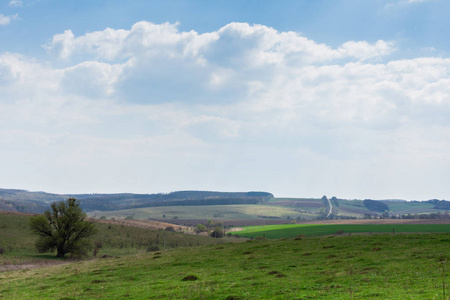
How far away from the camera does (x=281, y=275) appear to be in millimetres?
27625

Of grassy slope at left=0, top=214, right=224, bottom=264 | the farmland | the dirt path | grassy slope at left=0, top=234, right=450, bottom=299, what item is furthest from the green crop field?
grassy slope at left=0, top=234, right=450, bottom=299

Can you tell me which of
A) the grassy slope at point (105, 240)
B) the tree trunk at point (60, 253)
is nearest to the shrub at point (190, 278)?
the grassy slope at point (105, 240)

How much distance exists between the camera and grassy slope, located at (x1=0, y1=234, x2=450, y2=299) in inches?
830

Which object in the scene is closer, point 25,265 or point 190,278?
point 190,278

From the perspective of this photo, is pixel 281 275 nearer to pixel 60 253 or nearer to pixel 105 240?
pixel 60 253

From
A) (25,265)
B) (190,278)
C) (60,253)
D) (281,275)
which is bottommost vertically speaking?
(60,253)

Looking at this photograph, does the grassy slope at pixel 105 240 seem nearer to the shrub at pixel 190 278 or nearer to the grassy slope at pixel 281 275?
the grassy slope at pixel 281 275

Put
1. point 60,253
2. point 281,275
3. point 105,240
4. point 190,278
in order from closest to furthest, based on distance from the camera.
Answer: point 281,275 < point 190,278 < point 60,253 < point 105,240

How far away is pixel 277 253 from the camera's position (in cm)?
4109

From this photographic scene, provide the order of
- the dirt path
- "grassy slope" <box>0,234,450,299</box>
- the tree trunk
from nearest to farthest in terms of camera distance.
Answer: "grassy slope" <box>0,234,450,299</box> → the dirt path → the tree trunk

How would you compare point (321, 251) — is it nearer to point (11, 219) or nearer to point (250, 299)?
point (250, 299)

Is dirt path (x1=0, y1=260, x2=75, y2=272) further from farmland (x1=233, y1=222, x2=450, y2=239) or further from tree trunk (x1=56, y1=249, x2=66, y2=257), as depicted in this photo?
farmland (x1=233, y1=222, x2=450, y2=239)

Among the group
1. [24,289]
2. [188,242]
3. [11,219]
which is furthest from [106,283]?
[11,219]

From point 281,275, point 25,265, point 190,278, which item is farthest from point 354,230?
point 190,278
